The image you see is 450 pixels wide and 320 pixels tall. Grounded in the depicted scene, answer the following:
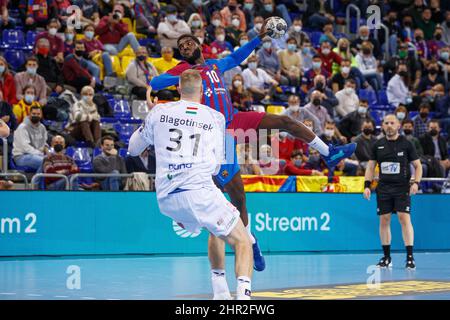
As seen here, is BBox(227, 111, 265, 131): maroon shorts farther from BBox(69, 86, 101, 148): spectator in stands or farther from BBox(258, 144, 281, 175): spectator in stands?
BBox(69, 86, 101, 148): spectator in stands

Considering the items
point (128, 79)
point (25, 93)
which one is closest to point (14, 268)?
point (25, 93)

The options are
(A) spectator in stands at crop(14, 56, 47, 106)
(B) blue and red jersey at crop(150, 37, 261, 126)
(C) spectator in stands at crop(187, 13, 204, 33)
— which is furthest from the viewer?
(C) spectator in stands at crop(187, 13, 204, 33)

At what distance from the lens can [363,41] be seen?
2945cm

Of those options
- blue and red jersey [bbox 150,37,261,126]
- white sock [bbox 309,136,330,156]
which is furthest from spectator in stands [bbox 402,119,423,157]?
blue and red jersey [bbox 150,37,261,126]

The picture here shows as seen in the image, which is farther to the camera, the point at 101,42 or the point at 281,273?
the point at 101,42

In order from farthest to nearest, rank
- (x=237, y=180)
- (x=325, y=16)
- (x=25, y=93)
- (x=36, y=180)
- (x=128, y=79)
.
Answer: (x=325, y=16) → (x=128, y=79) → (x=25, y=93) → (x=36, y=180) → (x=237, y=180)

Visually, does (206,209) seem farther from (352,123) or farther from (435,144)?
(435,144)

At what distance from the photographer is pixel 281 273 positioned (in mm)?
15078

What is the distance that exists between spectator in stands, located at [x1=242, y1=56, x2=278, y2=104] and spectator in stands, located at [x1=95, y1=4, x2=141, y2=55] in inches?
120

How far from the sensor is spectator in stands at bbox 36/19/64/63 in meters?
22.5

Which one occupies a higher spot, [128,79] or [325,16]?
[325,16]

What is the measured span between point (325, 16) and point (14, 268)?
17.0 metres

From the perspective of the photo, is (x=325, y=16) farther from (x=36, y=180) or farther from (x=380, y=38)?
(x=36, y=180)

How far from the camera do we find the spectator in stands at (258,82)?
81.2 ft
